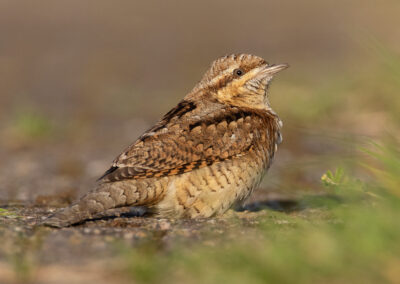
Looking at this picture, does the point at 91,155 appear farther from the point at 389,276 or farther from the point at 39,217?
the point at 389,276

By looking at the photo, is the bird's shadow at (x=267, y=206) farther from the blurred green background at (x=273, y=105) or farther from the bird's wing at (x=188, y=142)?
the bird's wing at (x=188, y=142)

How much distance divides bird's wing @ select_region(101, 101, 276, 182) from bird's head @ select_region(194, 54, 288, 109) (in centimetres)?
26

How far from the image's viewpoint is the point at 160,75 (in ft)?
48.3

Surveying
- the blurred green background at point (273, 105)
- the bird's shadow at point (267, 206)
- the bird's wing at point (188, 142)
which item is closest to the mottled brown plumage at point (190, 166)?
the bird's wing at point (188, 142)

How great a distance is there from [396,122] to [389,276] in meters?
4.14

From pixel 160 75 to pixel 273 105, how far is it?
17.7 ft

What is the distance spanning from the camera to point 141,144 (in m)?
4.85

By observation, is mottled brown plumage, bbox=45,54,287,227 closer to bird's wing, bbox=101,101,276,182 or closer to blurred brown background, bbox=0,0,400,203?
bird's wing, bbox=101,101,276,182

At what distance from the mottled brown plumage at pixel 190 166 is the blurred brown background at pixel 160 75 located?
0.31m

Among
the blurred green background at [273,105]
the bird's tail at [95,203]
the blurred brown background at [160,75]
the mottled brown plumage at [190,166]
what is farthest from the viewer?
the blurred brown background at [160,75]

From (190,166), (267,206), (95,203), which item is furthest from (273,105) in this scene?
(95,203)

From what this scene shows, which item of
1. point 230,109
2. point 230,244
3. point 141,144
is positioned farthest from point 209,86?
point 230,244

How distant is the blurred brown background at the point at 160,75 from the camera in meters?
7.06

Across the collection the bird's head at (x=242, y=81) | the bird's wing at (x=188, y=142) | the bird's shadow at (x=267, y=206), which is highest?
the bird's head at (x=242, y=81)
